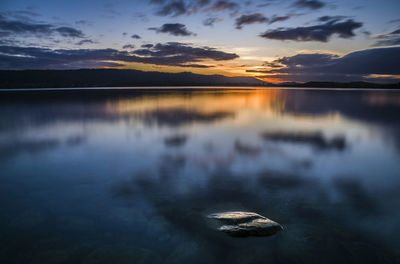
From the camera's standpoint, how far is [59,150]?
411 inches

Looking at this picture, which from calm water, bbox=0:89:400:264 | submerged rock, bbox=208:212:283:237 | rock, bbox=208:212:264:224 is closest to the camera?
calm water, bbox=0:89:400:264

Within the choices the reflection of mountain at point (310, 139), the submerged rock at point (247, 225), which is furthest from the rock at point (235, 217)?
the reflection of mountain at point (310, 139)

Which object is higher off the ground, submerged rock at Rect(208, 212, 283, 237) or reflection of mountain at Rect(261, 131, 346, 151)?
reflection of mountain at Rect(261, 131, 346, 151)

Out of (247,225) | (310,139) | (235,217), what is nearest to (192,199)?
(235,217)

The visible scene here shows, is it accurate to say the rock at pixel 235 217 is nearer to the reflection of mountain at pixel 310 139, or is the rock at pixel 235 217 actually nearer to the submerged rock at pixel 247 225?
the submerged rock at pixel 247 225

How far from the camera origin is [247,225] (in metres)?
4.64

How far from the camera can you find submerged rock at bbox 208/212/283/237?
4.50m

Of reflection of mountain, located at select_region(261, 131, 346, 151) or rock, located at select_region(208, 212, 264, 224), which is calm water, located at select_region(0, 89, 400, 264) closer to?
reflection of mountain, located at select_region(261, 131, 346, 151)

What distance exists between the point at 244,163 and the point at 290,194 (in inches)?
105

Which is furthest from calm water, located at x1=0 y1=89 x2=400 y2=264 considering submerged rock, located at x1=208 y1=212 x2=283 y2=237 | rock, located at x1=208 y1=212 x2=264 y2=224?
rock, located at x1=208 y1=212 x2=264 y2=224

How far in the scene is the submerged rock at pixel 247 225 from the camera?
450cm

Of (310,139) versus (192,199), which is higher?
(310,139)

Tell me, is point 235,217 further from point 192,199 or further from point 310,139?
point 310,139

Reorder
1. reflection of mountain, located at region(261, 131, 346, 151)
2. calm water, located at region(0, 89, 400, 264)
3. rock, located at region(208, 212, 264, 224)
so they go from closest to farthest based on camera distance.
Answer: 1. calm water, located at region(0, 89, 400, 264)
2. rock, located at region(208, 212, 264, 224)
3. reflection of mountain, located at region(261, 131, 346, 151)
